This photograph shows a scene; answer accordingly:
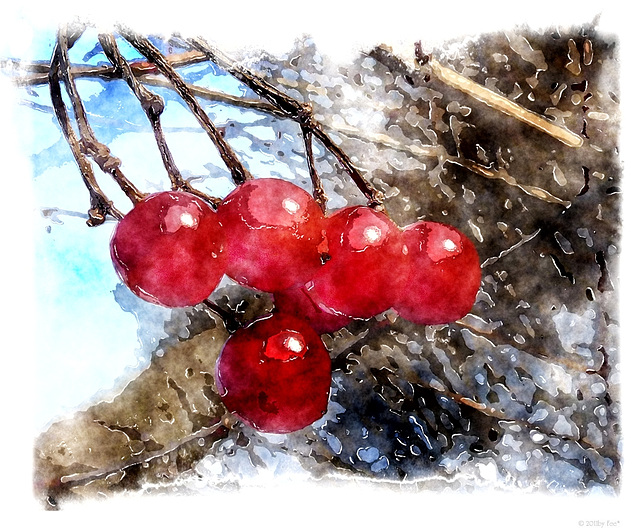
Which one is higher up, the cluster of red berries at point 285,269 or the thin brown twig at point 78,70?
the thin brown twig at point 78,70

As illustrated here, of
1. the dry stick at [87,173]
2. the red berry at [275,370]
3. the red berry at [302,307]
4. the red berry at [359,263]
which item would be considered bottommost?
the red berry at [275,370]

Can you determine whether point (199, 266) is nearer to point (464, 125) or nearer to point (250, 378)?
point (250, 378)

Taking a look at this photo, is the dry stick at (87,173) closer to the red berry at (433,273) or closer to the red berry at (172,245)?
the red berry at (172,245)

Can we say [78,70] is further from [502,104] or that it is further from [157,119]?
[502,104]

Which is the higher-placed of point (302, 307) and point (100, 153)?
point (100, 153)

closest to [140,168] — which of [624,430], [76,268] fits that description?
[76,268]

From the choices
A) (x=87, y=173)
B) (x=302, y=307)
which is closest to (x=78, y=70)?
(x=87, y=173)

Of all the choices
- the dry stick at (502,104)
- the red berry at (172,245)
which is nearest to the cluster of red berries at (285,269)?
the red berry at (172,245)
